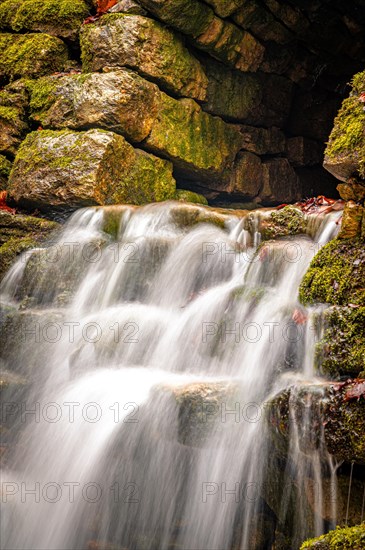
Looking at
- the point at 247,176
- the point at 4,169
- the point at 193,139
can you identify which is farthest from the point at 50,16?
the point at 247,176

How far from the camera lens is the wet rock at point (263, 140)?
10953mm

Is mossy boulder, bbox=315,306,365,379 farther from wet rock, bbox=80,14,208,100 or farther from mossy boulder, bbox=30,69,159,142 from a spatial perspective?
wet rock, bbox=80,14,208,100

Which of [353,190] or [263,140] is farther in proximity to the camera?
[263,140]

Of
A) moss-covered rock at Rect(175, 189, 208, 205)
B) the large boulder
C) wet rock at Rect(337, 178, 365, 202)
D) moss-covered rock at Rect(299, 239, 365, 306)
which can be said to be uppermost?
the large boulder

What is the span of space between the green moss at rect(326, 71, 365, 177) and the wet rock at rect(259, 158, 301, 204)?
7.11m

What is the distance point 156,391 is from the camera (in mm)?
3918

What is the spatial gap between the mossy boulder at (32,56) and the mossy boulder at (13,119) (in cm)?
41

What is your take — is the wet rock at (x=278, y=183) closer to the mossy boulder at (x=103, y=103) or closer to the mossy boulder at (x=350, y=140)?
the mossy boulder at (x=103, y=103)

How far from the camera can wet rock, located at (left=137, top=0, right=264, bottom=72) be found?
8203mm

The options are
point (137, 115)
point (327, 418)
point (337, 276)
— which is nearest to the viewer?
point (327, 418)

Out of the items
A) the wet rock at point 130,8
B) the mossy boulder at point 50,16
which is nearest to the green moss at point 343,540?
→ the wet rock at point 130,8

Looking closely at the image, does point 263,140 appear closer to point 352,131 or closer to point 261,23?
point 261,23

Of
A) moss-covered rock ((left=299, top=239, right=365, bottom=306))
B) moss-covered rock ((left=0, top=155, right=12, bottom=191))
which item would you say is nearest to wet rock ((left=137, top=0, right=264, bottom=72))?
moss-covered rock ((left=0, top=155, right=12, bottom=191))

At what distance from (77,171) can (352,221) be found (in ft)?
15.8
